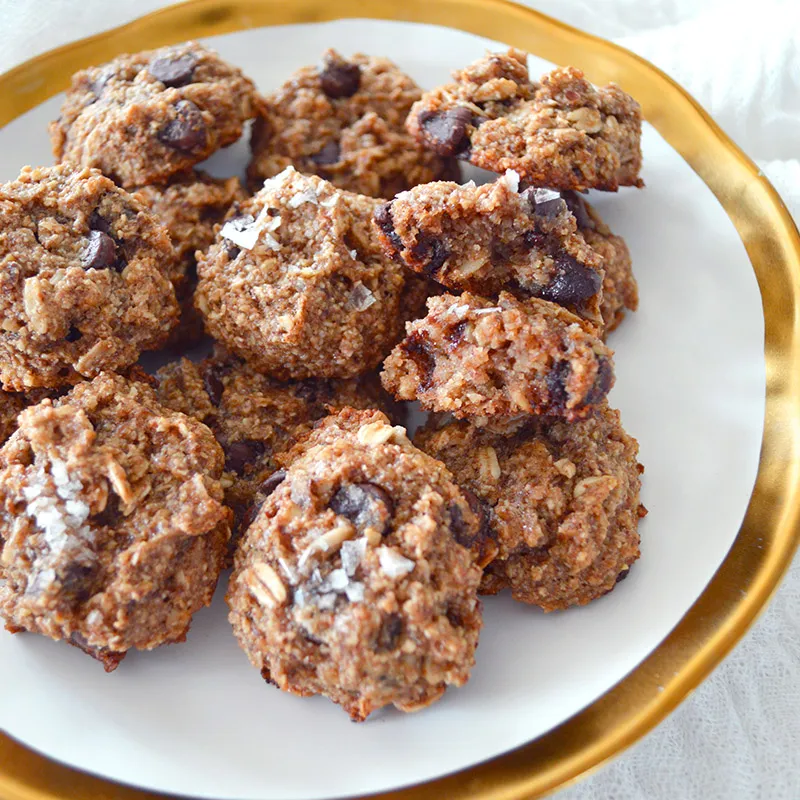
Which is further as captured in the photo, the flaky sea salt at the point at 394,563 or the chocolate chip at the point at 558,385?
the chocolate chip at the point at 558,385

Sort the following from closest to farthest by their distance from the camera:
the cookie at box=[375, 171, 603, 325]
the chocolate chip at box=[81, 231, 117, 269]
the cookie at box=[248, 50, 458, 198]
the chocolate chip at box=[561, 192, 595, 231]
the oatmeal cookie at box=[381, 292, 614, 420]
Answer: the oatmeal cookie at box=[381, 292, 614, 420], the cookie at box=[375, 171, 603, 325], the chocolate chip at box=[81, 231, 117, 269], the chocolate chip at box=[561, 192, 595, 231], the cookie at box=[248, 50, 458, 198]

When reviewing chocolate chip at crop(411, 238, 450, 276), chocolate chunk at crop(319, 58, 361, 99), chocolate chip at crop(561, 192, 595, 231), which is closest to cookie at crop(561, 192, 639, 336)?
chocolate chip at crop(561, 192, 595, 231)

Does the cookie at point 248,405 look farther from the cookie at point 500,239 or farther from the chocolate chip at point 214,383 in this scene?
the cookie at point 500,239

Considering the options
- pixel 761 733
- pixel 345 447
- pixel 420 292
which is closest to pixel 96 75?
pixel 420 292

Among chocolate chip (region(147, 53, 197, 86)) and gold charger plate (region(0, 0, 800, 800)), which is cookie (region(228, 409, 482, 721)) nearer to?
gold charger plate (region(0, 0, 800, 800))

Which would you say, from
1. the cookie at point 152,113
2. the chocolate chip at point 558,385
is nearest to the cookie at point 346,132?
the cookie at point 152,113

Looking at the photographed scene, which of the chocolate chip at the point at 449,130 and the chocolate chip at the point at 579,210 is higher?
the chocolate chip at the point at 449,130

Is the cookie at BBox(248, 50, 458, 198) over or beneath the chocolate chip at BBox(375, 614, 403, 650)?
over
